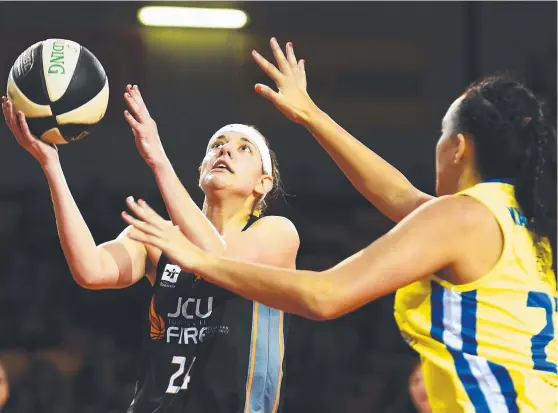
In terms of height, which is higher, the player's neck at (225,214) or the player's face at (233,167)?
the player's face at (233,167)

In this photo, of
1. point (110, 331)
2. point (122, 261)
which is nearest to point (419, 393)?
point (110, 331)

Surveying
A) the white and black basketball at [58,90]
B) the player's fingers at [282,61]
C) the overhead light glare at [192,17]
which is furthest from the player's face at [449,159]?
the overhead light glare at [192,17]

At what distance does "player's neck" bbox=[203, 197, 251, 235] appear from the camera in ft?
11.6

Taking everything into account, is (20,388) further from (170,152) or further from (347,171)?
(347,171)

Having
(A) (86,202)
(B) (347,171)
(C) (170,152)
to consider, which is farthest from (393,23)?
(B) (347,171)

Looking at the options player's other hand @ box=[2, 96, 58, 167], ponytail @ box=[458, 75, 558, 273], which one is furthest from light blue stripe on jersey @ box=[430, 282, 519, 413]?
player's other hand @ box=[2, 96, 58, 167]

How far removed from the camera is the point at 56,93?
3234mm

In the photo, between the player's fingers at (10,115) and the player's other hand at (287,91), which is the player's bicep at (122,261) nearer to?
the player's fingers at (10,115)

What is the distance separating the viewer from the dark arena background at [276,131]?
6.82 m

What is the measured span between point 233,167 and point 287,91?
57cm

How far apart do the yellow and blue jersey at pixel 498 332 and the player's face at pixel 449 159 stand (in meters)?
0.14

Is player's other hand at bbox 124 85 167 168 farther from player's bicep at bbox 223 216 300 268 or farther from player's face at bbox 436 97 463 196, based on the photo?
player's face at bbox 436 97 463 196

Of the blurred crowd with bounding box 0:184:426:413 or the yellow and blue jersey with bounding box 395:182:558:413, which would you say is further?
the blurred crowd with bounding box 0:184:426:413

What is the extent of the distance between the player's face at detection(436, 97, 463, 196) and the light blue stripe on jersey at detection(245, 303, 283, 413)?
1.00 m
